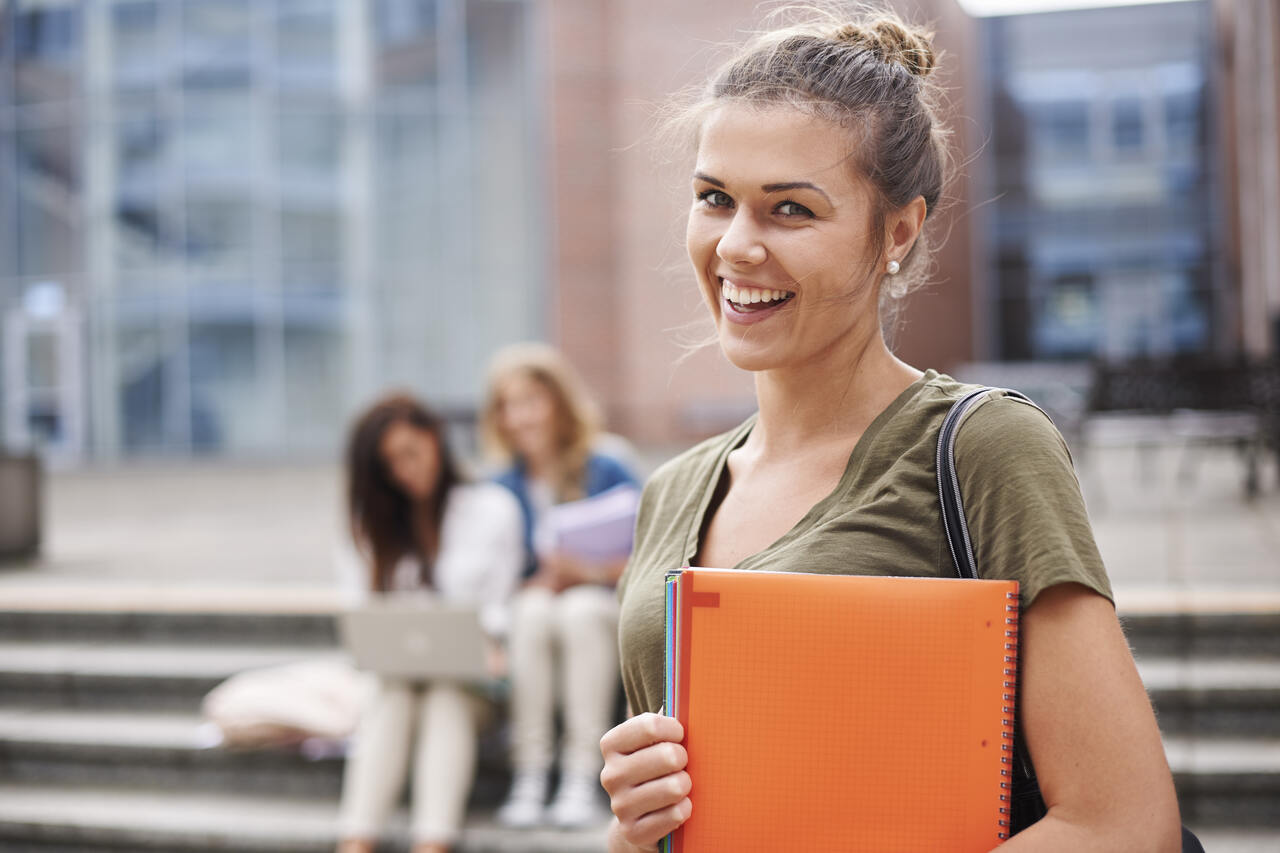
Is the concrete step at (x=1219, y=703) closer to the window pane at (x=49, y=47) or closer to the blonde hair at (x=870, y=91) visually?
the blonde hair at (x=870, y=91)

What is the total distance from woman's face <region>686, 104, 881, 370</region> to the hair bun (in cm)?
13

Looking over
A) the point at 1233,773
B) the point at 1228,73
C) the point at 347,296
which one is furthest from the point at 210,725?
the point at 1228,73

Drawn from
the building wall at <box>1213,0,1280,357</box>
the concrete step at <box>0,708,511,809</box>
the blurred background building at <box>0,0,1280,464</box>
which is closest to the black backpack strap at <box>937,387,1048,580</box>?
the concrete step at <box>0,708,511,809</box>

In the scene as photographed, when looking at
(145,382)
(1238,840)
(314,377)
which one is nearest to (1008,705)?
(1238,840)

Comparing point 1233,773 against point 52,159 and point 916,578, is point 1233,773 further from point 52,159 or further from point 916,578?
point 52,159

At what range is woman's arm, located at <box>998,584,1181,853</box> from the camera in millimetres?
1054

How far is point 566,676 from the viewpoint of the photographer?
173 inches

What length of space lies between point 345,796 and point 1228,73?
24.7 metres

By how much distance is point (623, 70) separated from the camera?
20.0m

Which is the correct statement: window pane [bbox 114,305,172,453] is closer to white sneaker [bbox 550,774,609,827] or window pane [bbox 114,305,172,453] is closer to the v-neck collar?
white sneaker [bbox 550,774,609,827]

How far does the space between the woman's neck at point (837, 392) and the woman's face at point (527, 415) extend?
3667mm

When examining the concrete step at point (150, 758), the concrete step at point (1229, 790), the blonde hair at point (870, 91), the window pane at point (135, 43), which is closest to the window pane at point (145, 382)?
the window pane at point (135, 43)

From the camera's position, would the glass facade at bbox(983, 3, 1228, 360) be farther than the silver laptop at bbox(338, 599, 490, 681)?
Yes

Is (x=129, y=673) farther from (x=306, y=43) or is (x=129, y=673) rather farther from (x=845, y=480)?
(x=306, y=43)
